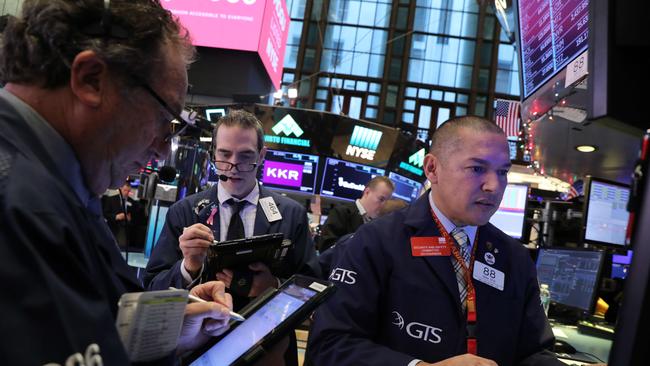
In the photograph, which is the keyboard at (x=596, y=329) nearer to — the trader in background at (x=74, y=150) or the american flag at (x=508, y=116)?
the trader in background at (x=74, y=150)

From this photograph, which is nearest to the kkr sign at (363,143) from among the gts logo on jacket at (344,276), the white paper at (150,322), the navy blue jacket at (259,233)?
the navy blue jacket at (259,233)

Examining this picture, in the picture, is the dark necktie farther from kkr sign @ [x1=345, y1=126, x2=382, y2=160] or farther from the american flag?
the american flag

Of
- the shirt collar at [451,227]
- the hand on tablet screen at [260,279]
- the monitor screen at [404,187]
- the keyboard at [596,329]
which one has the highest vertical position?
the monitor screen at [404,187]

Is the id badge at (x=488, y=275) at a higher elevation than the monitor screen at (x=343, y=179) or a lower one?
lower

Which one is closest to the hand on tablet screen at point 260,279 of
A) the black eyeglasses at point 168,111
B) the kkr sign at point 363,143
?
the black eyeglasses at point 168,111

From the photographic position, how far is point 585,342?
2666 millimetres

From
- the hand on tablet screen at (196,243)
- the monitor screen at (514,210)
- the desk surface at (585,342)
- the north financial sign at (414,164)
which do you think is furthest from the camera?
the north financial sign at (414,164)

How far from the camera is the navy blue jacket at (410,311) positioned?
62.7 inches

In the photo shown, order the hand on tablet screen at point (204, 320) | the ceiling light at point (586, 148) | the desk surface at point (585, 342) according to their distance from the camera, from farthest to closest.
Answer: the ceiling light at point (586, 148)
the desk surface at point (585, 342)
the hand on tablet screen at point (204, 320)

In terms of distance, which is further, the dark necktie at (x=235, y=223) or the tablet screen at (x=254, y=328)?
the dark necktie at (x=235, y=223)

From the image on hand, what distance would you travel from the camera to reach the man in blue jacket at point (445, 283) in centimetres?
160

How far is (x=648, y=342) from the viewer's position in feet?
1.67

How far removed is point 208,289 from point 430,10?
19573 mm

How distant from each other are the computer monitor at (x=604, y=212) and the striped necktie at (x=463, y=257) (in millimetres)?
1862
